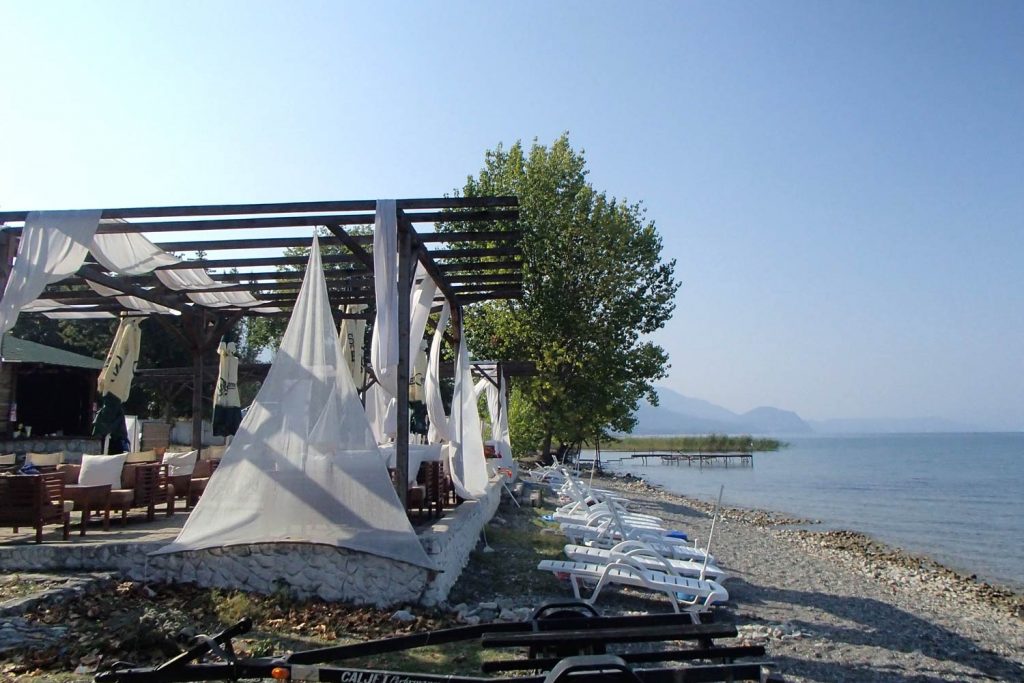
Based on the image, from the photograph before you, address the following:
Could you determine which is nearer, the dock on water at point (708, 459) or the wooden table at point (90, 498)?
the wooden table at point (90, 498)

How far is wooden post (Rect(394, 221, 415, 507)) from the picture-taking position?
7.32 metres

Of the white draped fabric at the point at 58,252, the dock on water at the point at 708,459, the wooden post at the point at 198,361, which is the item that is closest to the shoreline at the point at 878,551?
the wooden post at the point at 198,361

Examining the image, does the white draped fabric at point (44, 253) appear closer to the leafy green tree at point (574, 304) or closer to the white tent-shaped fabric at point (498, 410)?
the white tent-shaped fabric at point (498, 410)

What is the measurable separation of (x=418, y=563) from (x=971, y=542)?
64.8 feet

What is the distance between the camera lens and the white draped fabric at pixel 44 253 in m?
6.75

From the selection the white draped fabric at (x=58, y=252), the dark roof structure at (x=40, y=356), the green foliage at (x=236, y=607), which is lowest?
the green foliage at (x=236, y=607)

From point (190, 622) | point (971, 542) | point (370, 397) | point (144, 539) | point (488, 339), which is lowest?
point (971, 542)

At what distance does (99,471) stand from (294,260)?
3543 mm

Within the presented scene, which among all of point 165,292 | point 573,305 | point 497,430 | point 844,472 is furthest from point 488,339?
point 844,472

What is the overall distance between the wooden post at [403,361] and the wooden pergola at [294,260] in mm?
10

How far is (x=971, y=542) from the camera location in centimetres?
2053

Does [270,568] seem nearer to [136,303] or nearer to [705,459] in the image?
[136,303]

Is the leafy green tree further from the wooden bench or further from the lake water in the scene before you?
the wooden bench

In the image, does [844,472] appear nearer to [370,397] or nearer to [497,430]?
[497,430]
